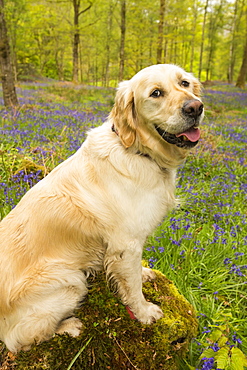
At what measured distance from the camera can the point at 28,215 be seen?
1735 millimetres

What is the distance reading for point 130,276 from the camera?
184 cm

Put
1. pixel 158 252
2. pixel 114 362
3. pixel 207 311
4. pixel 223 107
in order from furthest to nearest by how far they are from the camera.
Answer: pixel 223 107 → pixel 158 252 → pixel 207 311 → pixel 114 362

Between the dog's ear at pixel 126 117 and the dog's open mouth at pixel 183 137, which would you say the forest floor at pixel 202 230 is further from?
the dog's ear at pixel 126 117

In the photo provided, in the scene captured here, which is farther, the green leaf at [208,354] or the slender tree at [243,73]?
the slender tree at [243,73]

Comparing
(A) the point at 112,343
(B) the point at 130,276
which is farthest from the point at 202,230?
(A) the point at 112,343

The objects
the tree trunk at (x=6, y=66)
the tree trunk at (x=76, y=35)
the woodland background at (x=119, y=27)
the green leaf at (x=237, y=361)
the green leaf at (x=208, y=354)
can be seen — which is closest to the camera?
the green leaf at (x=237, y=361)

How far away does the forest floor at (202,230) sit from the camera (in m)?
1.96

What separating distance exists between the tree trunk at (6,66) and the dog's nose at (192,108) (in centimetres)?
693

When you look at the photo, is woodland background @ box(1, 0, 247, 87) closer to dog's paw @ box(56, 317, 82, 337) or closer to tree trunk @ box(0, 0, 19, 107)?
tree trunk @ box(0, 0, 19, 107)

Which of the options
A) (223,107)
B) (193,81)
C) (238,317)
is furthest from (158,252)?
(223,107)

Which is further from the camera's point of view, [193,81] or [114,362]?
[193,81]

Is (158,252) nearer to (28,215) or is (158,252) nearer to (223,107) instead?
(28,215)

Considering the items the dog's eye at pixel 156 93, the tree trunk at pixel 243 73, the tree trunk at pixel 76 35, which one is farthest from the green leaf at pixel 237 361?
the tree trunk at pixel 76 35

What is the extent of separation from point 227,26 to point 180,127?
3475 centimetres
